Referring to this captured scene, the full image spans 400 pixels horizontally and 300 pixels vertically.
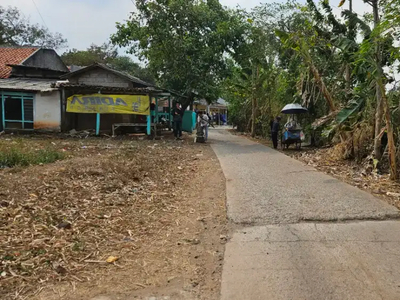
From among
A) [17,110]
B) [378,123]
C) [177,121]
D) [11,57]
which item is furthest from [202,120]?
[11,57]

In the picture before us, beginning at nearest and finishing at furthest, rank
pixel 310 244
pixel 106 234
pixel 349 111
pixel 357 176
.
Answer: pixel 310 244 < pixel 106 234 < pixel 357 176 < pixel 349 111

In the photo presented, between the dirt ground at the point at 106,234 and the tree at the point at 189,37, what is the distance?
38.0ft

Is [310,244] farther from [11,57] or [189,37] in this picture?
[11,57]

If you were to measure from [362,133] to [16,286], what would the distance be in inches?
380

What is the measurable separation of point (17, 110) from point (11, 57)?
813cm

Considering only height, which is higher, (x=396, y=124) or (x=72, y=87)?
(x=72, y=87)

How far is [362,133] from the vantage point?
10.2 metres

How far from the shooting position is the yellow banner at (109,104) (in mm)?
17469

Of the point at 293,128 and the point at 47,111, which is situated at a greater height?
the point at 47,111

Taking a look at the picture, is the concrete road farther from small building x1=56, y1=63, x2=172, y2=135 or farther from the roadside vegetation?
small building x1=56, y1=63, x2=172, y2=135

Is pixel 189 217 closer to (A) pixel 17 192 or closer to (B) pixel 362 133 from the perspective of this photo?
(A) pixel 17 192

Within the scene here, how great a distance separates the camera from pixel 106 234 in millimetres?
4910

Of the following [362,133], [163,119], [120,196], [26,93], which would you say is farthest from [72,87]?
[362,133]

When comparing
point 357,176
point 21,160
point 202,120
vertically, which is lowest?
point 357,176
